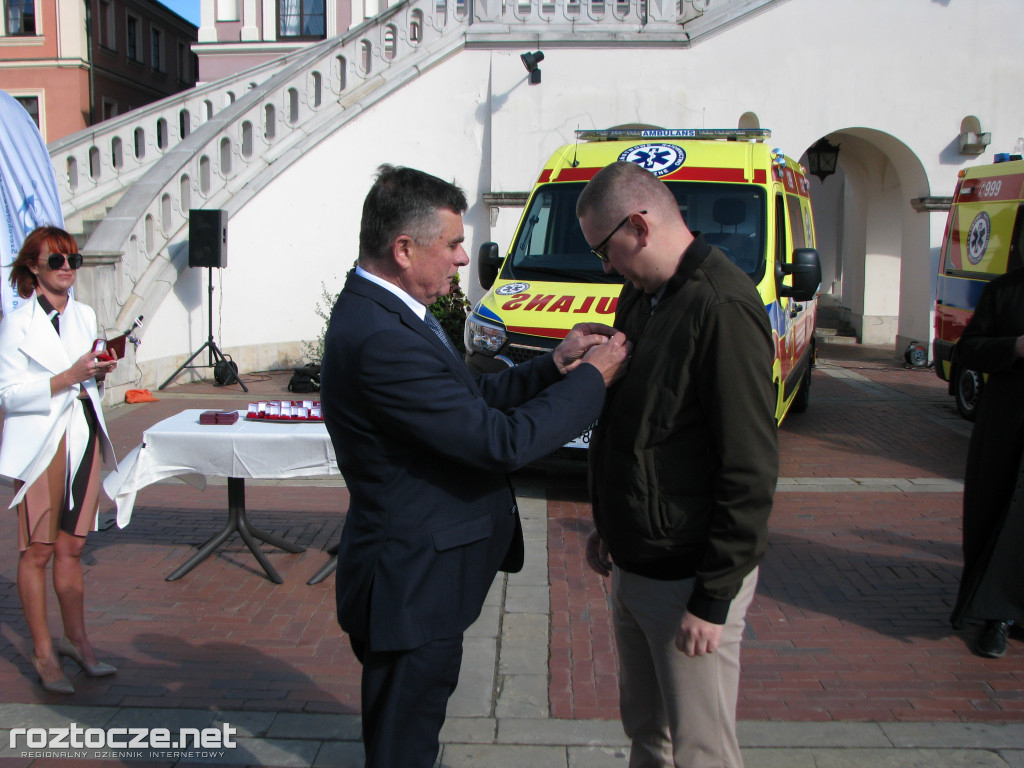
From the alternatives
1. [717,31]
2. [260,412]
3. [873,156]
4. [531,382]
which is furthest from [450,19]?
[531,382]

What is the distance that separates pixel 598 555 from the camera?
2971mm

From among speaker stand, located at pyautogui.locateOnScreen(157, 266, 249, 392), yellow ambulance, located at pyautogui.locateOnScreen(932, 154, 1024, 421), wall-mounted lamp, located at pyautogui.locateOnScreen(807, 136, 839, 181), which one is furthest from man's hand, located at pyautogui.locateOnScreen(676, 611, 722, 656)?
wall-mounted lamp, located at pyautogui.locateOnScreen(807, 136, 839, 181)

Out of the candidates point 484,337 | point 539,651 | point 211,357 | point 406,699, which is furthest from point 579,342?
point 211,357

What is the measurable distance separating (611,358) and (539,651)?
2.30m

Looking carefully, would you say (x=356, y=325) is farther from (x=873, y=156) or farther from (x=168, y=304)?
(x=873, y=156)

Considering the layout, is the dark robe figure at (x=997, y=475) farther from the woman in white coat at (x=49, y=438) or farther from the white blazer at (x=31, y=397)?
the white blazer at (x=31, y=397)

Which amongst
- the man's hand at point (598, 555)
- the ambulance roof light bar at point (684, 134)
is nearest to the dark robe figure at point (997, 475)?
the man's hand at point (598, 555)

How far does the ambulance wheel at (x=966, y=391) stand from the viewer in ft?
32.6

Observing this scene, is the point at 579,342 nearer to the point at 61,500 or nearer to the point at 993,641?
the point at 61,500

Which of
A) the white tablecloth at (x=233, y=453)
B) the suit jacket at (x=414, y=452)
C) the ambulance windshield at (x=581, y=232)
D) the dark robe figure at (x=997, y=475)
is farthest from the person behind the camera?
the ambulance windshield at (x=581, y=232)

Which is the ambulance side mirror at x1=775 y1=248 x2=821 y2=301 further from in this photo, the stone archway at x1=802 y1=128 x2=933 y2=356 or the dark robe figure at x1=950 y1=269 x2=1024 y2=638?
the stone archway at x1=802 y1=128 x2=933 y2=356

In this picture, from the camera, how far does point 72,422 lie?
3975mm

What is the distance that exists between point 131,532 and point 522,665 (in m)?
Answer: 3.26

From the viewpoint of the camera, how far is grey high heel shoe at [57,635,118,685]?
4.00m
